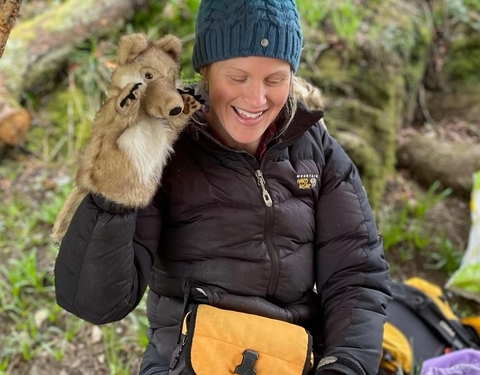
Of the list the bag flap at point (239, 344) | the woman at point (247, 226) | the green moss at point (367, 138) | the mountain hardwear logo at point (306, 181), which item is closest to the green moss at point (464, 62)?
the green moss at point (367, 138)

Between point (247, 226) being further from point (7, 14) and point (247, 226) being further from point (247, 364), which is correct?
point (7, 14)

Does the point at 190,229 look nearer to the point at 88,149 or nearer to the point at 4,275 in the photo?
the point at 88,149

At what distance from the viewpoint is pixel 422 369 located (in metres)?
2.68

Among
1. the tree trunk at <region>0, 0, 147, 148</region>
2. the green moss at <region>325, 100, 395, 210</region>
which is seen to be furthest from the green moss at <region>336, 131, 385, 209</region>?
the tree trunk at <region>0, 0, 147, 148</region>

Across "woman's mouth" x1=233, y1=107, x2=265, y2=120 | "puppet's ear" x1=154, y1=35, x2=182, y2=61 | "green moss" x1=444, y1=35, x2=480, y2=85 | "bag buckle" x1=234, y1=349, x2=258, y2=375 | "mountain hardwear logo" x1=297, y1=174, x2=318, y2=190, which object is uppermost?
"puppet's ear" x1=154, y1=35, x2=182, y2=61

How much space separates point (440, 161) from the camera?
15.2 ft

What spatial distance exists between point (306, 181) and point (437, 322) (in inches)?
51.7

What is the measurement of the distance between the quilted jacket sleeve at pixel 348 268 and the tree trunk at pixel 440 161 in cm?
251

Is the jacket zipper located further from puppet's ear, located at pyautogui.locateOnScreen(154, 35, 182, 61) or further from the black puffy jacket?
puppet's ear, located at pyautogui.locateOnScreen(154, 35, 182, 61)

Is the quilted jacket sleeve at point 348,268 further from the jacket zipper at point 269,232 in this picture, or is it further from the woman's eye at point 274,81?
the woman's eye at point 274,81

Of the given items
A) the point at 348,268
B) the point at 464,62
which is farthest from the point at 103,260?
the point at 464,62

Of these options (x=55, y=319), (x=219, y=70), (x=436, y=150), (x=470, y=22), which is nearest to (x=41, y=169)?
(x=55, y=319)

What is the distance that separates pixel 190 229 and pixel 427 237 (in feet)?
8.23

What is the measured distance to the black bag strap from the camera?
294 cm
